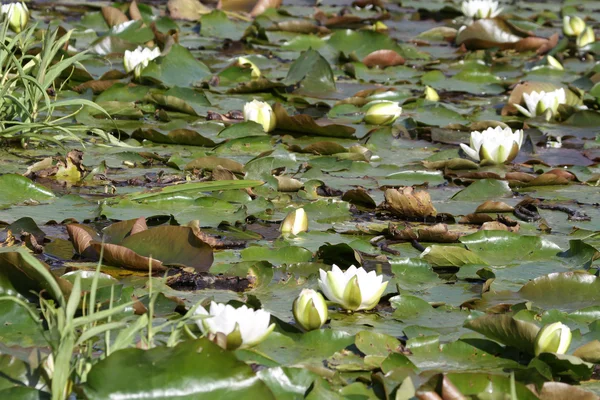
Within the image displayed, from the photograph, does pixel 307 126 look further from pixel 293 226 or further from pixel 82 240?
pixel 82 240

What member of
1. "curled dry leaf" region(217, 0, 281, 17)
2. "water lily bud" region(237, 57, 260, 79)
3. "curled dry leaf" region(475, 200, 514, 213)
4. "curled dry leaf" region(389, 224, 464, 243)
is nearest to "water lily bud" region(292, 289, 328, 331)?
"curled dry leaf" region(389, 224, 464, 243)

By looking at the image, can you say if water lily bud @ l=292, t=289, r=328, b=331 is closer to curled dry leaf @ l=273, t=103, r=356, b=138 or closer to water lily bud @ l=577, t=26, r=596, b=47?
curled dry leaf @ l=273, t=103, r=356, b=138

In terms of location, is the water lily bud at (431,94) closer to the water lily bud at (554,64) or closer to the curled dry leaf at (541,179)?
the water lily bud at (554,64)

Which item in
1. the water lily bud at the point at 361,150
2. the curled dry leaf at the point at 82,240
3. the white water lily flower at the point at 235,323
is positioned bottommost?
the water lily bud at the point at 361,150

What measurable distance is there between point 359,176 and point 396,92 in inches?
54.2

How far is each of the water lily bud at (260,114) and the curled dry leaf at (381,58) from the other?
1.67 m

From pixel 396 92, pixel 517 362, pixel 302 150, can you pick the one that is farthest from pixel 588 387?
pixel 396 92

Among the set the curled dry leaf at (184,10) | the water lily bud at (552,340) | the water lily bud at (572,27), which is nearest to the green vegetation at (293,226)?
the water lily bud at (552,340)

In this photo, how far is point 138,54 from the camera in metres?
4.70

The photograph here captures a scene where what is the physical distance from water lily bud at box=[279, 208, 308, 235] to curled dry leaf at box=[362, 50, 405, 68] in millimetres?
2935

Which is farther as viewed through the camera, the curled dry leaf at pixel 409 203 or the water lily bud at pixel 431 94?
the water lily bud at pixel 431 94

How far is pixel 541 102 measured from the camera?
4414mm

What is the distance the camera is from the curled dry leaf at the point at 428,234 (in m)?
2.70

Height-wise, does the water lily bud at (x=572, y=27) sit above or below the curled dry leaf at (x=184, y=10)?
above
